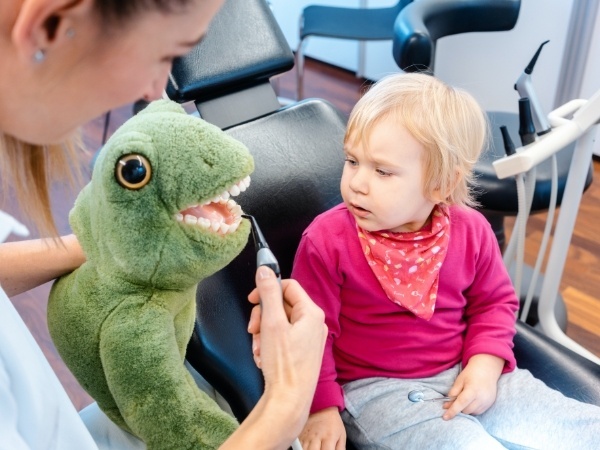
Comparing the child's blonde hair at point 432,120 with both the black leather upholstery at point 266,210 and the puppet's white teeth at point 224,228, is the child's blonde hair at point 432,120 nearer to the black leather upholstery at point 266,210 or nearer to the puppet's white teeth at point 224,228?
the black leather upholstery at point 266,210

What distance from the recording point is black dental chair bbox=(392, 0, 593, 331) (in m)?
1.46

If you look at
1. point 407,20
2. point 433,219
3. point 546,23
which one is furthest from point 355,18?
point 433,219

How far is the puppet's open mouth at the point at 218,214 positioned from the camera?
2.40 feet

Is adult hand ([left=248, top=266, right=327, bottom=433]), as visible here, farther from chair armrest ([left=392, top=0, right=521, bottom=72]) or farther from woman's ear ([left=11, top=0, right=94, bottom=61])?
chair armrest ([left=392, top=0, right=521, bottom=72])

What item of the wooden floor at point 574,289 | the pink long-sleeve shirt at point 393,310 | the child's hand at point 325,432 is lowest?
the wooden floor at point 574,289

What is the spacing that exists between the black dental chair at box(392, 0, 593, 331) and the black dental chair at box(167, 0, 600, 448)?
1.14ft

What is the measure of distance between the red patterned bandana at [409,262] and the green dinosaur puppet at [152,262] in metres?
0.32

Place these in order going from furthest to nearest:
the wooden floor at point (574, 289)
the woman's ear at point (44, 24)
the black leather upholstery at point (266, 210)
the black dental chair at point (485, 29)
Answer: the wooden floor at point (574, 289) → the black dental chair at point (485, 29) → the black leather upholstery at point (266, 210) → the woman's ear at point (44, 24)

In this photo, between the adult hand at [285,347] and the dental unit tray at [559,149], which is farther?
the dental unit tray at [559,149]

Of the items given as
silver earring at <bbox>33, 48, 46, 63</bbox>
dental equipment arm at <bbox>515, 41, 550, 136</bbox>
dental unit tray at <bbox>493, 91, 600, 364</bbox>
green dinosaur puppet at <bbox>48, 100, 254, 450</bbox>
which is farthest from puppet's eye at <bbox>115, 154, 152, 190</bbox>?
dental equipment arm at <bbox>515, 41, 550, 136</bbox>

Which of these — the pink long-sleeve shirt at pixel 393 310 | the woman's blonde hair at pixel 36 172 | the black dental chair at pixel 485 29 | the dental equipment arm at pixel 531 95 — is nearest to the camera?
the woman's blonde hair at pixel 36 172

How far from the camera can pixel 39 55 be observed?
0.48 meters

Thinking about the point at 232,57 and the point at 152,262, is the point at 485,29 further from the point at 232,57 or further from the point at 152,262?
the point at 152,262

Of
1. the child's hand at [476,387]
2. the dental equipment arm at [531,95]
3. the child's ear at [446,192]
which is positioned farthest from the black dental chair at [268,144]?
the dental equipment arm at [531,95]
